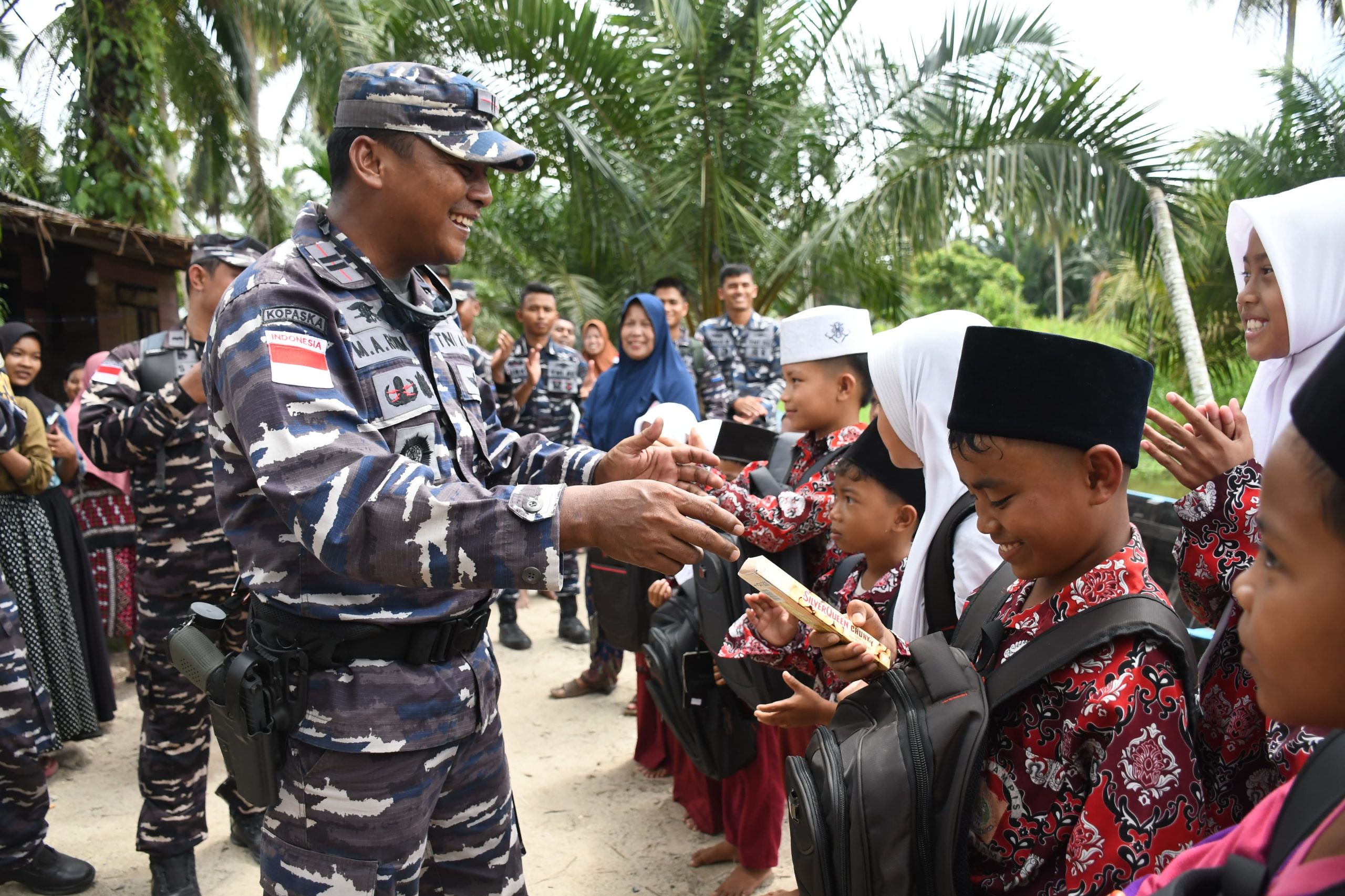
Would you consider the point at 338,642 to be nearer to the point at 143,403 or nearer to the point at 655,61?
the point at 143,403

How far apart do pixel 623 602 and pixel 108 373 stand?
214cm

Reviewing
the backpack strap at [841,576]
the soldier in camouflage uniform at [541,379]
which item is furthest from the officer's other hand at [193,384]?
the soldier in camouflage uniform at [541,379]

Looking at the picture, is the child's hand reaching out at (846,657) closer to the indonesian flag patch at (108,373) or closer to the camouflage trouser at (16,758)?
the camouflage trouser at (16,758)

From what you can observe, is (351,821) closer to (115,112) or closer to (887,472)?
(887,472)

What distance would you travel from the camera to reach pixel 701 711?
307 centimetres

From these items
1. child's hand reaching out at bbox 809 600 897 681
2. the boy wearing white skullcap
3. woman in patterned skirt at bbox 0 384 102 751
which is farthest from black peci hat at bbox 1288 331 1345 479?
woman in patterned skirt at bbox 0 384 102 751

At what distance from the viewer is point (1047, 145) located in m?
7.29

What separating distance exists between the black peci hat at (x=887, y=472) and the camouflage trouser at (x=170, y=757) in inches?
84.3

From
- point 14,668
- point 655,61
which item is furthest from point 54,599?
point 655,61

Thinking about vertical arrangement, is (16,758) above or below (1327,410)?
below

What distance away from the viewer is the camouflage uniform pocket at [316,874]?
1763mm

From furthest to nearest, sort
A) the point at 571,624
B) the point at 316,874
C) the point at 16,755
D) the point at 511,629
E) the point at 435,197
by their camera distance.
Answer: the point at 571,624 < the point at 511,629 < the point at 16,755 < the point at 435,197 < the point at 316,874

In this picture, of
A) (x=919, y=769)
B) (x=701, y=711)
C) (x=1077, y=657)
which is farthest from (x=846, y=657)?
(x=701, y=711)

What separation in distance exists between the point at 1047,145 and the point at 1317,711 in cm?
737
